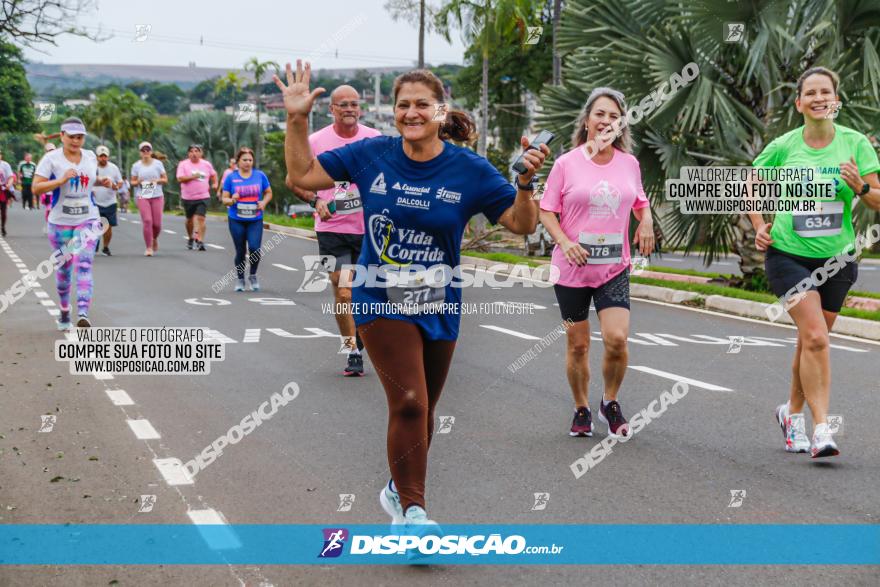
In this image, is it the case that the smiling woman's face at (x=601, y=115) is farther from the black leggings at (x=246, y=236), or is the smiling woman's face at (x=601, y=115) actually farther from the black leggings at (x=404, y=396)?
the black leggings at (x=246, y=236)

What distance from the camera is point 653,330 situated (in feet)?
40.3

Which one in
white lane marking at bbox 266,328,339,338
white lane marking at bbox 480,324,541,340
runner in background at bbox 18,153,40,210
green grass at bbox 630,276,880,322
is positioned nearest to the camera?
white lane marking at bbox 266,328,339,338

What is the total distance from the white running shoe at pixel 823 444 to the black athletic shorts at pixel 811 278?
71cm

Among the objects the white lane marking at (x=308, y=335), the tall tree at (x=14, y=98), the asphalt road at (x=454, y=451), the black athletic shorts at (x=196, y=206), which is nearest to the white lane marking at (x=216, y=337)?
the asphalt road at (x=454, y=451)

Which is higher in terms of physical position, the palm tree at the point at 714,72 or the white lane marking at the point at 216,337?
the palm tree at the point at 714,72

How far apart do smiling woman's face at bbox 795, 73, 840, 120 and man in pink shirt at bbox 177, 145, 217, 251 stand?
1828 centimetres

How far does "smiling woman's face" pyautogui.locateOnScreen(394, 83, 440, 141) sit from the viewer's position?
465 centimetres

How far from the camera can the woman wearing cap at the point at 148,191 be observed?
21.3m

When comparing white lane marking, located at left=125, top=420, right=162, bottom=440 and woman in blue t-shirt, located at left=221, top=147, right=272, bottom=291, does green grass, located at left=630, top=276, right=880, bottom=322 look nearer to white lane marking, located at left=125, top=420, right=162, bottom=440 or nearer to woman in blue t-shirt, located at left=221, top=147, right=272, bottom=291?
woman in blue t-shirt, located at left=221, top=147, right=272, bottom=291

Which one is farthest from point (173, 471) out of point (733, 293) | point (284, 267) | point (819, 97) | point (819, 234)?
point (284, 267)

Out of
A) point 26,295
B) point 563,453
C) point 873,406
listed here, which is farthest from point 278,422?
point 26,295

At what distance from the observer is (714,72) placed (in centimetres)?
1521

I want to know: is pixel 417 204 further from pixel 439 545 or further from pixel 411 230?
pixel 439 545

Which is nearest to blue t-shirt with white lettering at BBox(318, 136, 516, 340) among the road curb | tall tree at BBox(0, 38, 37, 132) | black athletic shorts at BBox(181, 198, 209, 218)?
the road curb
